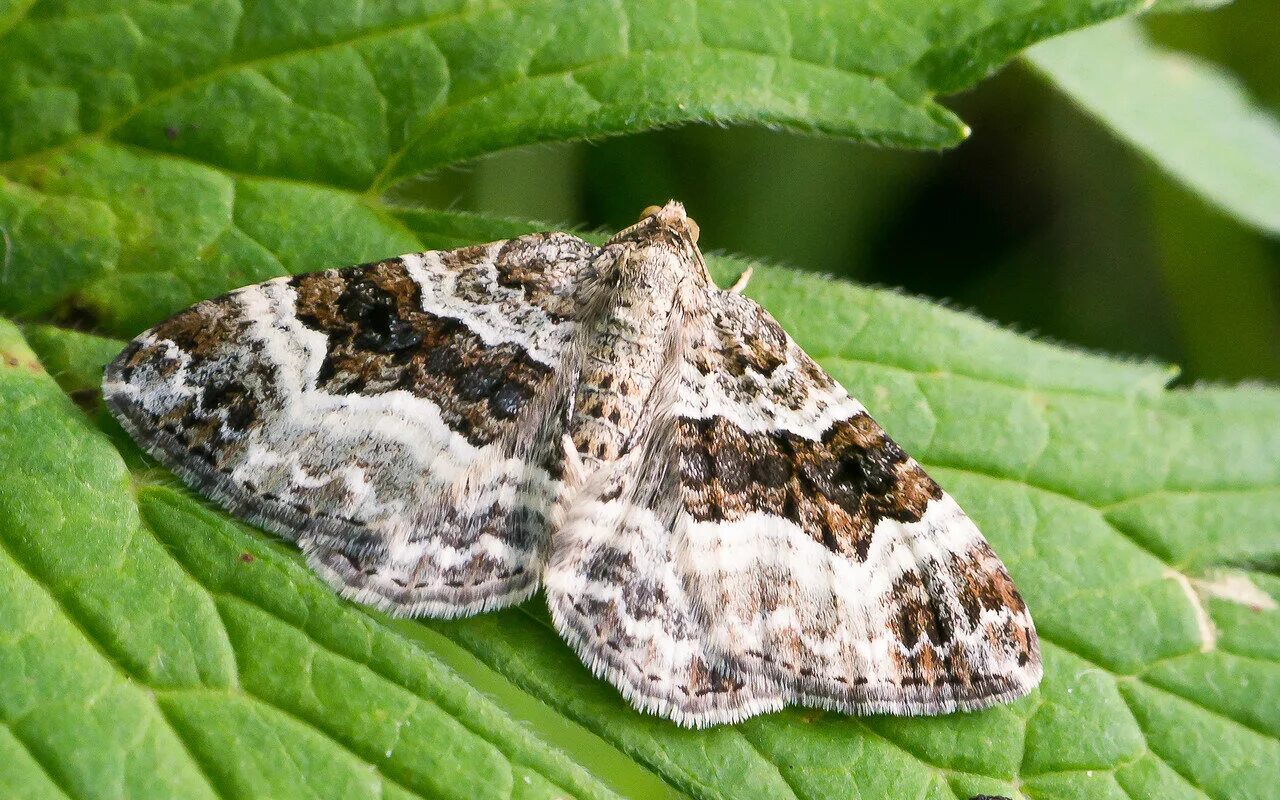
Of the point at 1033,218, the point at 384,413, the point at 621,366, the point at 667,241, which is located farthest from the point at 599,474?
the point at 1033,218

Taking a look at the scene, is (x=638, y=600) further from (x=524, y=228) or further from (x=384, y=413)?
(x=524, y=228)

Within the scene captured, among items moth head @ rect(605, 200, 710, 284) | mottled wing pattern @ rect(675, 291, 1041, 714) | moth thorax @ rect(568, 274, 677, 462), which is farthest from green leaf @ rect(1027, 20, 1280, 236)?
moth thorax @ rect(568, 274, 677, 462)

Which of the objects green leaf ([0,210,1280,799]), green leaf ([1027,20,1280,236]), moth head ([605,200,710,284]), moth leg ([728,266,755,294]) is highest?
green leaf ([1027,20,1280,236])

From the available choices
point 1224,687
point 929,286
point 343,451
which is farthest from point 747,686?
point 929,286

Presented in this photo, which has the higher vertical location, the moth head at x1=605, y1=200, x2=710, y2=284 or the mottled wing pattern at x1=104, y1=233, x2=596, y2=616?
the moth head at x1=605, y1=200, x2=710, y2=284

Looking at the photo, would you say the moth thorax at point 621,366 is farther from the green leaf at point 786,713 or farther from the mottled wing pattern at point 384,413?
the green leaf at point 786,713

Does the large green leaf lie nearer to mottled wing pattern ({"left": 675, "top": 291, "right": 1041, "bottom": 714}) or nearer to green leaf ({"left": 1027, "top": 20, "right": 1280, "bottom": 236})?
mottled wing pattern ({"left": 675, "top": 291, "right": 1041, "bottom": 714})

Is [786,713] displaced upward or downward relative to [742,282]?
downward

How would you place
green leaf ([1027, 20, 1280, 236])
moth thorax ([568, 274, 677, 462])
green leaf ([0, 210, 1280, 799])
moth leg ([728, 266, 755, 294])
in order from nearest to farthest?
green leaf ([0, 210, 1280, 799]) → moth thorax ([568, 274, 677, 462]) → moth leg ([728, 266, 755, 294]) → green leaf ([1027, 20, 1280, 236])
